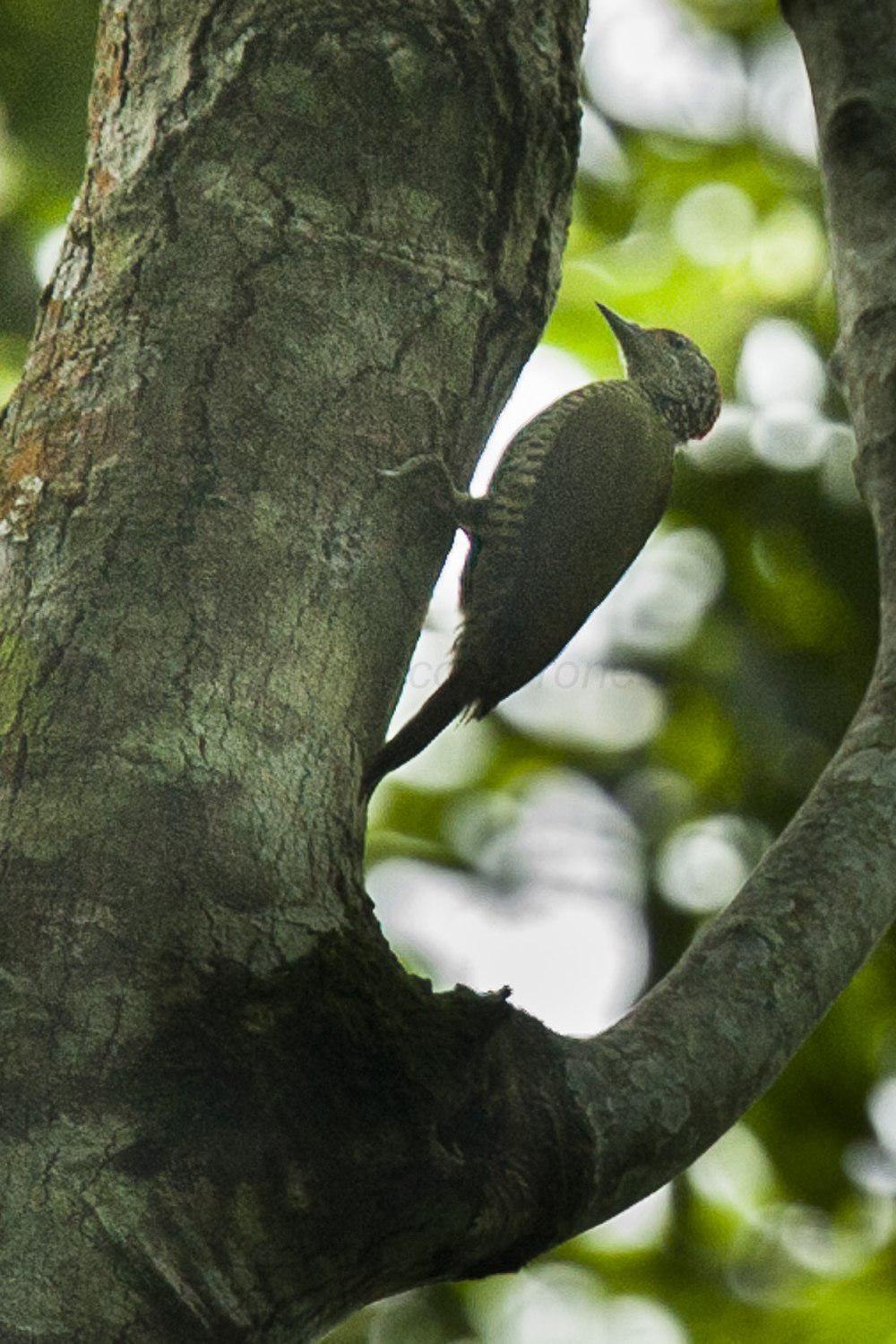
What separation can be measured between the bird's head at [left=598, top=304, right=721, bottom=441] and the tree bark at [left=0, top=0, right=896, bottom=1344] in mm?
1515

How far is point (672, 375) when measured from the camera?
12.6ft

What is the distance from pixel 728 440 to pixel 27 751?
3.02m

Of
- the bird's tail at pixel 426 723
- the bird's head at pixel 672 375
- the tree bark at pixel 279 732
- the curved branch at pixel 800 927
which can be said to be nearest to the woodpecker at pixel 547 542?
the bird's tail at pixel 426 723

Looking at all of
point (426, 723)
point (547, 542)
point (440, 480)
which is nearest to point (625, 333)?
point (547, 542)

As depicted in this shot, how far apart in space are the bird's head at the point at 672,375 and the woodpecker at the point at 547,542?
469 millimetres

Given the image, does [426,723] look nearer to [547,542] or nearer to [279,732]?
[547,542]

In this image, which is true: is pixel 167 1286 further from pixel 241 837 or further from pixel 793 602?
pixel 793 602

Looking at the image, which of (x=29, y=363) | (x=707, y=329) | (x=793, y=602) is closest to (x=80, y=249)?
(x=29, y=363)

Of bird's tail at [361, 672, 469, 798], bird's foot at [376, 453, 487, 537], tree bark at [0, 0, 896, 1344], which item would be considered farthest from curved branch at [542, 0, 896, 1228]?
bird's tail at [361, 672, 469, 798]

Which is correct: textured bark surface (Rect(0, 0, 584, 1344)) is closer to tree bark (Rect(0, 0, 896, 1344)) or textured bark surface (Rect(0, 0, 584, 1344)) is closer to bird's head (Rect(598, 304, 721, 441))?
tree bark (Rect(0, 0, 896, 1344))

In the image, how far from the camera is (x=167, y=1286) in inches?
56.2

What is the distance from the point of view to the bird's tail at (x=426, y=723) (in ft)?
9.02

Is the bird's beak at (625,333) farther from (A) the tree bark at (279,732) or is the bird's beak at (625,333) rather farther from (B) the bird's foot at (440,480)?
(B) the bird's foot at (440,480)

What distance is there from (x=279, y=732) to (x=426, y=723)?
1.23m
